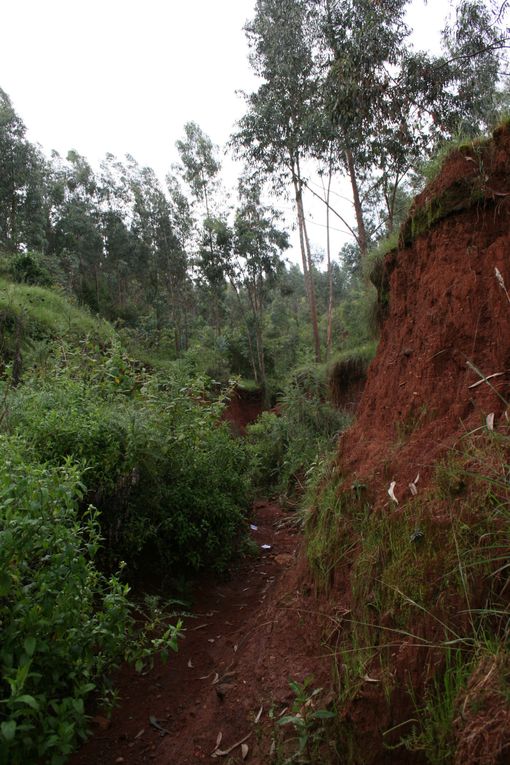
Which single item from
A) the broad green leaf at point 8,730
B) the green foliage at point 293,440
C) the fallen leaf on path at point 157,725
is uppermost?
the broad green leaf at point 8,730

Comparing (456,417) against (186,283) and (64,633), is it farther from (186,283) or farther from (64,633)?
(186,283)

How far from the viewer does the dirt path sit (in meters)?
2.86

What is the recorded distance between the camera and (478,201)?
3.72 m

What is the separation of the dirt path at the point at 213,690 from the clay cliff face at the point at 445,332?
3.51 feet

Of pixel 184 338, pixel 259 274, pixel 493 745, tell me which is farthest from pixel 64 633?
pixel 184 338

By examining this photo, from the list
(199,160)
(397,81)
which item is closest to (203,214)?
(199,160)

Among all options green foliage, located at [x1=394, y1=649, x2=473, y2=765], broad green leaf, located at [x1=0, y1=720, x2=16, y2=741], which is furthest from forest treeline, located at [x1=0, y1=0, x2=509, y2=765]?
green foliage, located at [x1=394, y1=649, x2=473, y2=765]

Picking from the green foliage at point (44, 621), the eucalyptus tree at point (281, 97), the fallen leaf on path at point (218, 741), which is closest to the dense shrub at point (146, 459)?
the green foliage at point (44, 621)

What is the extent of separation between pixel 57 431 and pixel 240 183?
763 inches

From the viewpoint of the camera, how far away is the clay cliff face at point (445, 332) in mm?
3186

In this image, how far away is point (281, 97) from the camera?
17.9m

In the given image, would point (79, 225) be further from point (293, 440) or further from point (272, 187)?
point (293, 440)

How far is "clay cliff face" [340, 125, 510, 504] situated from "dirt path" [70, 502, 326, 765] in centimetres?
107

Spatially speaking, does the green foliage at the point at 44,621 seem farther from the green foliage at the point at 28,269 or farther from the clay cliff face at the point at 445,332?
the green foliage at the point at 28,269
